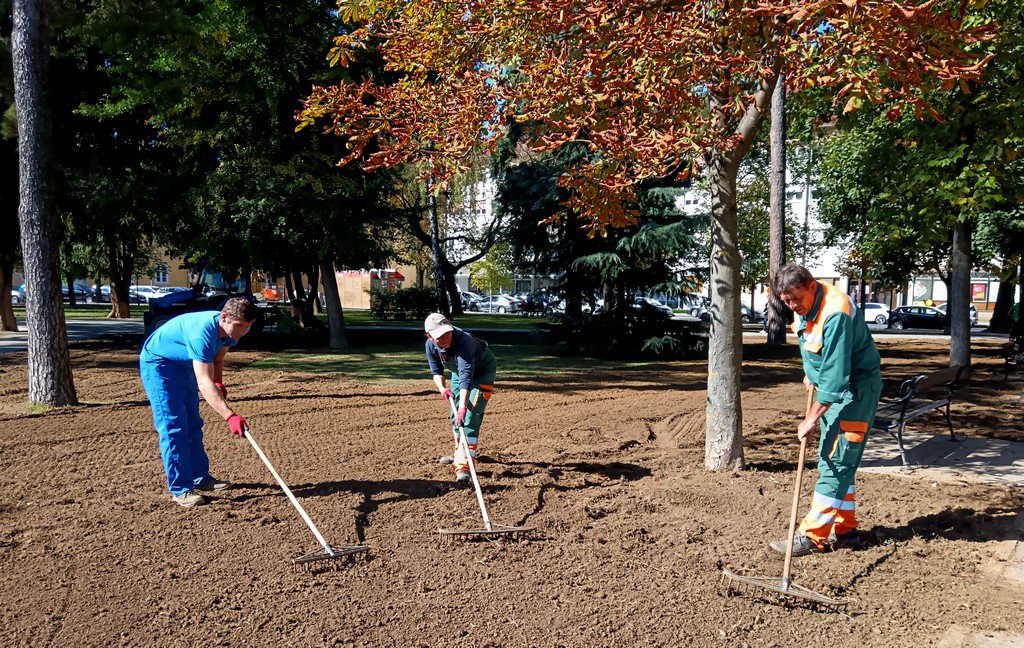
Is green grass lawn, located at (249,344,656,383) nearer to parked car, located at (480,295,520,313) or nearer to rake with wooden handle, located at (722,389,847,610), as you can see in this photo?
rake with wooden handle, located at (722,389,847,610)

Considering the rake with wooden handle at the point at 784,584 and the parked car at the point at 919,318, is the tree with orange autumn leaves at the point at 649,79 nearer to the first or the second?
the rake with wooden handle at the point at 784,584

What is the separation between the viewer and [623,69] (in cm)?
634

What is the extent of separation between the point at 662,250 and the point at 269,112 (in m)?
9.05

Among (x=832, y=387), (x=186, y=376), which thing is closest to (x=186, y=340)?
(x=186, y=376)

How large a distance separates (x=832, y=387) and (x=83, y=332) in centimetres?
2284

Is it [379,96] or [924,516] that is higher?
[379,96]

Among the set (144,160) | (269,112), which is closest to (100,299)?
(144,160)

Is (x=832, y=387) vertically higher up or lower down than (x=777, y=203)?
lower down

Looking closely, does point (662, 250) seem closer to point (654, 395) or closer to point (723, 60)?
point (654, 395)

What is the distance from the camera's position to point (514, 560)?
15.0 feet

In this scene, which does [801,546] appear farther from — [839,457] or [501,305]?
[501,305]

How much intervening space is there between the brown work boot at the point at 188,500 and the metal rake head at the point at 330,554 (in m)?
1.48

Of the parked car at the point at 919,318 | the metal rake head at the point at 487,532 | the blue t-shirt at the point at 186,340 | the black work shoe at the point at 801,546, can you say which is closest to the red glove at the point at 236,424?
the blue t-shirt at the point at 186,340

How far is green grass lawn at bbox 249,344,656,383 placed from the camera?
13.9m
